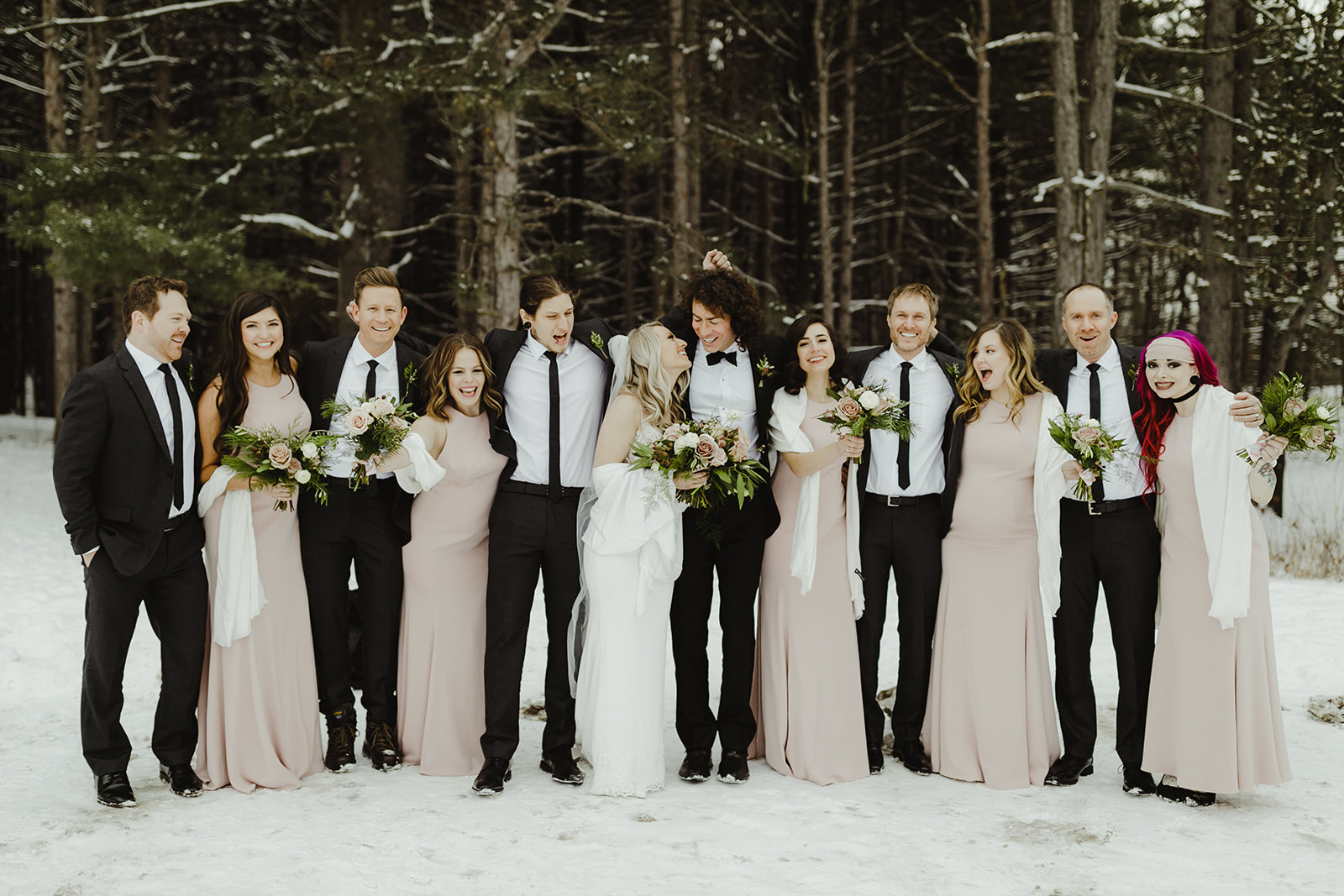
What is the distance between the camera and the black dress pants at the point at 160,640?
486 centimetres

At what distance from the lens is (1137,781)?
519 cm

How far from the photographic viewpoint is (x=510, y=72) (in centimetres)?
1064

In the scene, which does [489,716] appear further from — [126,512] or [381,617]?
[126,512]

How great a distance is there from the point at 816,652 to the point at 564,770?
1407 mm

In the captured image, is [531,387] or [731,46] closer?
[531,387]

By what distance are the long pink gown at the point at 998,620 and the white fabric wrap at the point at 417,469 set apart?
2654mm

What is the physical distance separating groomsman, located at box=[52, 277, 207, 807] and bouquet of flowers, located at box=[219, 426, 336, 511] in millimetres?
316

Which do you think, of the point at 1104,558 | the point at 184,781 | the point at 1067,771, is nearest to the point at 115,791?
the point at 184,781

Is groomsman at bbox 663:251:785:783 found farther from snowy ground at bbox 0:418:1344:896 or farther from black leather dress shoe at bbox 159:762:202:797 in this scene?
black leather dress shoe at bbox 159:762:202:797

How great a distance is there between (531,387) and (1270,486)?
3.57 metres

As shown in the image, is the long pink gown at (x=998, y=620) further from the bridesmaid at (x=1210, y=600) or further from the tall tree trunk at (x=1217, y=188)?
the tall tree trunk at (x=1217, y=188)

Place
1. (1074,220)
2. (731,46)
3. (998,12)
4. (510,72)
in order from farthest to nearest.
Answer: (731,46), (998,12), (1074,220), (510,72)

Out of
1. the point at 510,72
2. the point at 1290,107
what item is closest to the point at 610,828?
the point at 510,72

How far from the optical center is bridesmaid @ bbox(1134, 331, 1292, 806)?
4.86 meters
